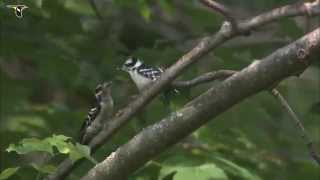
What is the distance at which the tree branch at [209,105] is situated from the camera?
2.45m

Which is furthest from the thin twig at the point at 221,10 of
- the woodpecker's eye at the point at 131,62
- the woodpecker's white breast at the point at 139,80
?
the woodpecker's eye at the point at 131,62

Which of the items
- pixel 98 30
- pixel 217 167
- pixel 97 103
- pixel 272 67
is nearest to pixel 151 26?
pixel 98 30

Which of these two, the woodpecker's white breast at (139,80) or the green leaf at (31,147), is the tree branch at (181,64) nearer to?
the green leaf at (31,147)

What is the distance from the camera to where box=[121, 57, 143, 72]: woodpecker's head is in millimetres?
3969

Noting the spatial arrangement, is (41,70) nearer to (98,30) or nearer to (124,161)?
(98,30)

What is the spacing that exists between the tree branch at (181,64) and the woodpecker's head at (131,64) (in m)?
0.78

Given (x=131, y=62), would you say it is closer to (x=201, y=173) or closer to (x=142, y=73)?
(x=142, y=73)

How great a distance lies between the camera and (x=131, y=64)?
4051 millimetres

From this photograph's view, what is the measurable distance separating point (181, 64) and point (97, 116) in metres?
0.77

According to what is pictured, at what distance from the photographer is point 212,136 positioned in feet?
11.8

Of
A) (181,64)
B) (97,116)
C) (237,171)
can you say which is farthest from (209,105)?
(97,116)

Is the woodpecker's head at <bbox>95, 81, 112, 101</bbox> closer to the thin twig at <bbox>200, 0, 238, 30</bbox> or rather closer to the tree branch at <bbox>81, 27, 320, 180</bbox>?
the tree branch at <bbox>81, 27, 320, 180</bbox>

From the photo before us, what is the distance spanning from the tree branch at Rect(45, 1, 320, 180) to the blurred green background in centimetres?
19

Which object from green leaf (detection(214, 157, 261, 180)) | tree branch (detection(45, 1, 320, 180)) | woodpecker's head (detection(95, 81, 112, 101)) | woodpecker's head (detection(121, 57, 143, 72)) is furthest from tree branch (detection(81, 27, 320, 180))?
woodpecker's head (detection(121, 57, 143, 72))
